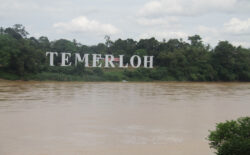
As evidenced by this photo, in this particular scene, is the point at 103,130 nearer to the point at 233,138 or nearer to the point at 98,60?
the point at 233,138

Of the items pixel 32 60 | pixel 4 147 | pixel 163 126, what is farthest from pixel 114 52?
pixel 4 147

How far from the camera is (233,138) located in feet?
13.9

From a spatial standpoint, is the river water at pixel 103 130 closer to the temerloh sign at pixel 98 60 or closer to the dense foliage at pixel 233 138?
the dense foliage at pixel 233 138

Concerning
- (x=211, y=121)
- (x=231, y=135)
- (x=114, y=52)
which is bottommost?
(x=211, y=121)

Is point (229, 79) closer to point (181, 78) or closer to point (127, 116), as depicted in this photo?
point (181, 78)

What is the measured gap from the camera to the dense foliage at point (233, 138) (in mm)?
4090

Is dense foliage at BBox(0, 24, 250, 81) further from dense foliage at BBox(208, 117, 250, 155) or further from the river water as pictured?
dense foliage at BBox(208, 117, 250, 155)

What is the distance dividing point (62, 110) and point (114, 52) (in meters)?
35.3

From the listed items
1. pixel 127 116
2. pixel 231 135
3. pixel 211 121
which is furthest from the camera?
pixel 127 116

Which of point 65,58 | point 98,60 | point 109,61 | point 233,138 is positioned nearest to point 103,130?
point 233,138

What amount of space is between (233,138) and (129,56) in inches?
1623

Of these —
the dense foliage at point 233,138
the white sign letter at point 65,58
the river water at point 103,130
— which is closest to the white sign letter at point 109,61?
the white sign letter at point 65,58

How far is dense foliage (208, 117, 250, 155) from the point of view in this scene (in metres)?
4.09

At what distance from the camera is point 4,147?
7.31m
